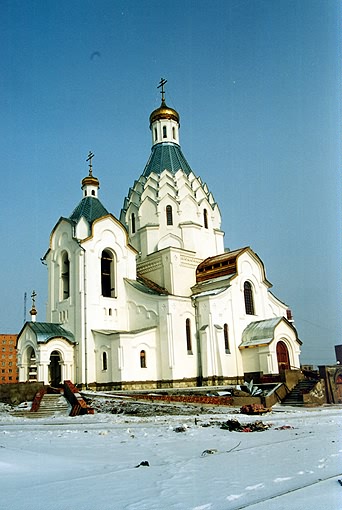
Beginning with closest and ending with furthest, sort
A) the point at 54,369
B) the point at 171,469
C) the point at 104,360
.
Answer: the point at 171,469, the point at 104,360, the point at 54,369

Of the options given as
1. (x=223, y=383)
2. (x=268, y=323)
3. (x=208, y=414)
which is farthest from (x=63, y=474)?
(x=268, y=323)

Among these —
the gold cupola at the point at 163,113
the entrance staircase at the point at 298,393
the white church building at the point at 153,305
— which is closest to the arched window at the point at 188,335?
the white church building at the point at 153,305

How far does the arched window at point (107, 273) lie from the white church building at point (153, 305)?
63 mm

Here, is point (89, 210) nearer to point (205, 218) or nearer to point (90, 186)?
point (90, 186)

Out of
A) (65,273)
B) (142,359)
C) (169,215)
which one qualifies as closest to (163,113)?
(169,215)

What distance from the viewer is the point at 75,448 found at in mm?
9273

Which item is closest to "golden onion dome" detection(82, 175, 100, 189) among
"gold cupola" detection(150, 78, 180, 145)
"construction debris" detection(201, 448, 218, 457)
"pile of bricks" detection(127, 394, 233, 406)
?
"gold cupola" detection(150, 78, 180, 145)

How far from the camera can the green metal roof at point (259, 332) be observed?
91.8ft

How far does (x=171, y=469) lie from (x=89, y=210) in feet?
79.4

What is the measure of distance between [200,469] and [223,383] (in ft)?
67.1

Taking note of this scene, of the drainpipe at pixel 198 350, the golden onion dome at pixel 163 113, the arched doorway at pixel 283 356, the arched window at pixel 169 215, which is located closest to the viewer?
the drainpipe at pixel 198 350

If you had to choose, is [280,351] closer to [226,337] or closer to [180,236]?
[226,337]

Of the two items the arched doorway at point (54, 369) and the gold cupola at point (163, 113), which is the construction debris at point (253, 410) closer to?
the arched doorway at point (54, 369)

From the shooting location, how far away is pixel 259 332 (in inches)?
1127
